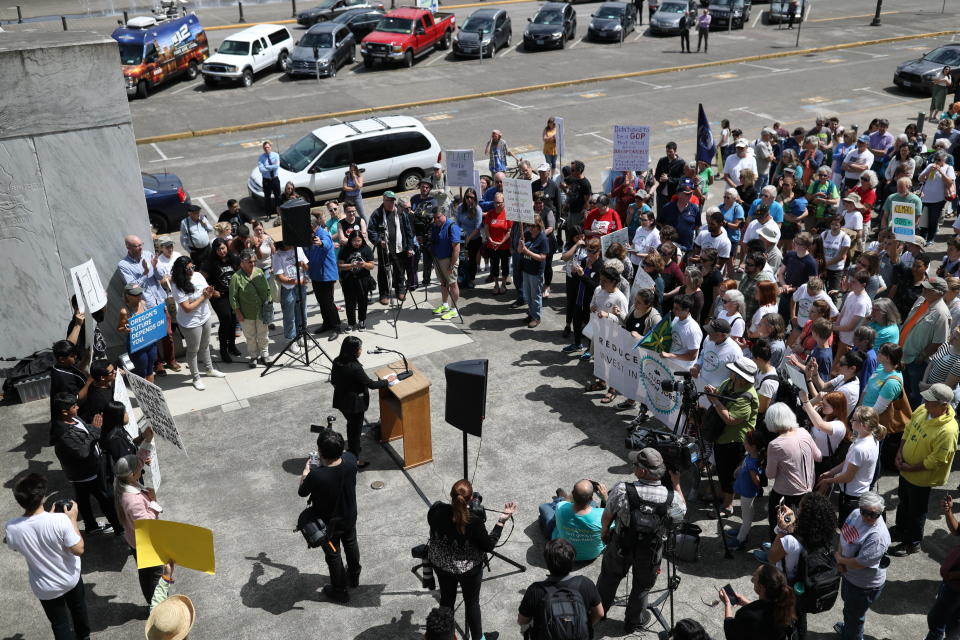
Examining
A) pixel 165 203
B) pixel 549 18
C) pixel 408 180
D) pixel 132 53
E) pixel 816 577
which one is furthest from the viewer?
pixel 549 18

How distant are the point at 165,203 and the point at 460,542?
1322 centimetres

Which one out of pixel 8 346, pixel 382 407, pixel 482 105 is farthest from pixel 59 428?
pixel 482 105

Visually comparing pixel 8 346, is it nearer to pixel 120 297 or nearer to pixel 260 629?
pixel 120 297

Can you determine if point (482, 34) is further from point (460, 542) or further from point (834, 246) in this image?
point (460, 542)

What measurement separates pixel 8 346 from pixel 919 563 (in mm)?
11688

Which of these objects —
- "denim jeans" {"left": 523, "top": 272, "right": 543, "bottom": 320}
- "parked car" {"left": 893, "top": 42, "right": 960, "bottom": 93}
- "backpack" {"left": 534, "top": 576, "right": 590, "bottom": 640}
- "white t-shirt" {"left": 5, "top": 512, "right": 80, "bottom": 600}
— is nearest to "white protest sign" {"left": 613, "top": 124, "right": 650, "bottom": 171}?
"denim jeans" {"left": 523, "top": 272, "right": 543, "bottom": 320}

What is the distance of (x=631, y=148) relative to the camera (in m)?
15.6

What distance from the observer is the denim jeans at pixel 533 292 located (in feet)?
44.1

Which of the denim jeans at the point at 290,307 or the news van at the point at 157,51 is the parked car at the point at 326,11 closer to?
the news van at the point at 157,51

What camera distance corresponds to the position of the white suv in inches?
1222

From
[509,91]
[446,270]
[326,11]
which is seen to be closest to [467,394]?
[446,270]

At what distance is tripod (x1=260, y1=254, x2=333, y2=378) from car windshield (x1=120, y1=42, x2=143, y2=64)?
21078 millimetres

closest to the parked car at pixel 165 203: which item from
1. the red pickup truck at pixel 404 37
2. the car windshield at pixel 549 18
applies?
the red pickup truck at pixel 404 37

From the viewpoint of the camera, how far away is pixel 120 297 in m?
12.5
